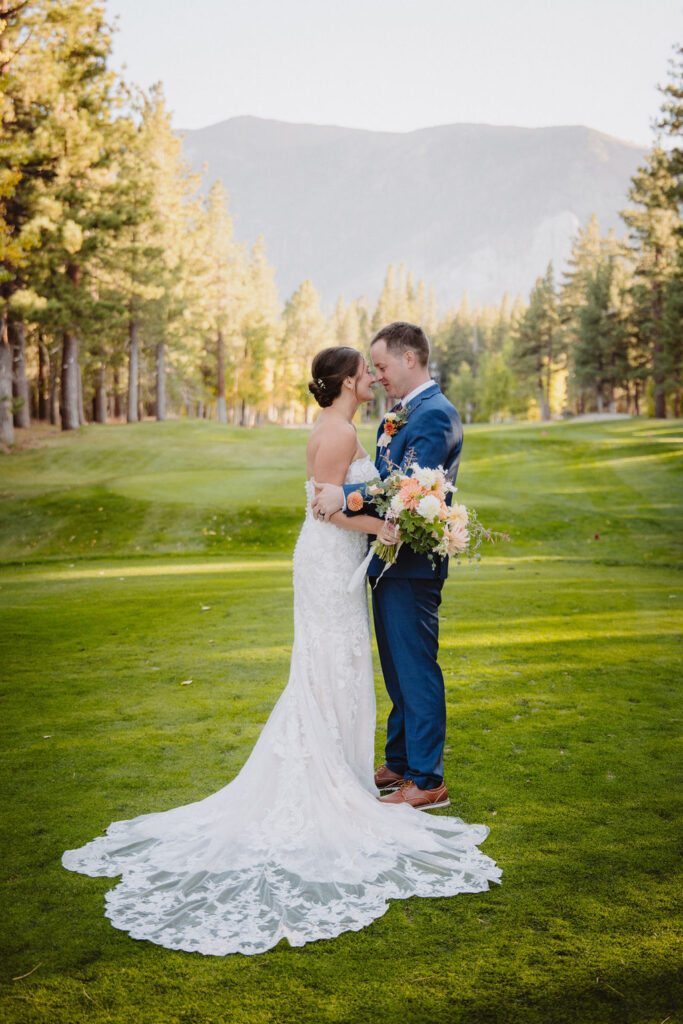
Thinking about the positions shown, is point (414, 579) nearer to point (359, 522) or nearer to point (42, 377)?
point (359, 522)

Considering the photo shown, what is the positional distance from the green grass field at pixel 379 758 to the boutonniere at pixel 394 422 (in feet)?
7.39

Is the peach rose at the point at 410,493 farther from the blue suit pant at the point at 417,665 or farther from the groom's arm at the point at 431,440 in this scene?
the blue suit pant at the point at 417,665

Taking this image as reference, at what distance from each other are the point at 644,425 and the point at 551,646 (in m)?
35.6

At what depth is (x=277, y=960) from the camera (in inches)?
129

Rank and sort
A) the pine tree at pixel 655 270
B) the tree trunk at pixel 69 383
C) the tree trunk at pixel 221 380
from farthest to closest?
the tree trunk at pixel 221 380 → the pine tree at pixel 655 270 → the tree trunk at pixel 69 383

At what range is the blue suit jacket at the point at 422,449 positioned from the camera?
191 inches

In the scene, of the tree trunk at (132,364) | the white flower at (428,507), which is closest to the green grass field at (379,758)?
the white flower at (428,507)

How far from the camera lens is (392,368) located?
5004mm

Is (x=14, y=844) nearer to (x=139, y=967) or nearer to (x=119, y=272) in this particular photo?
(x=139, y=967)

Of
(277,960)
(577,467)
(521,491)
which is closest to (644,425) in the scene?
(577,467)

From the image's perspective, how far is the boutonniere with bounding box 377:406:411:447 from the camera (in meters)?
4.93

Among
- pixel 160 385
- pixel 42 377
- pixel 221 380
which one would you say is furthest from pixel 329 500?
pixel 221 380

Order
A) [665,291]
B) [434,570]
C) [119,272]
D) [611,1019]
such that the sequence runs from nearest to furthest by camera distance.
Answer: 1. [611,1019]
2. [434,570]
3. [119,272]
4. [665,291]

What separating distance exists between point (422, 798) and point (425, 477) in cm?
192
